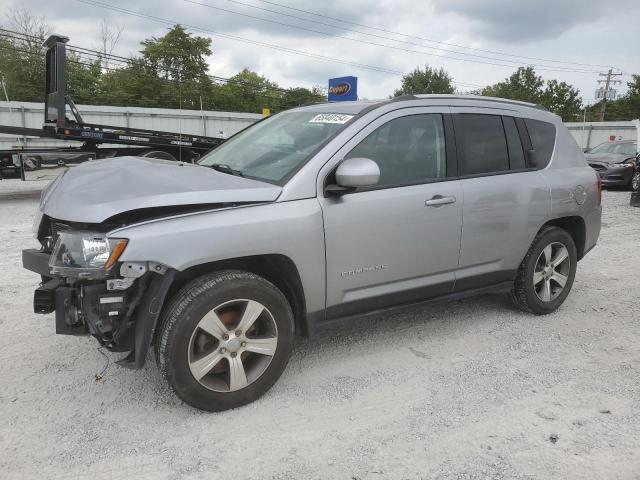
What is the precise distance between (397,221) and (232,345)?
4.29 ft

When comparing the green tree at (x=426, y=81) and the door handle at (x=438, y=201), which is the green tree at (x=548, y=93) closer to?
the green tree at (x=426, y=81)

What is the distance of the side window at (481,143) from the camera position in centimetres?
369

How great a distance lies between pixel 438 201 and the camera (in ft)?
11.2

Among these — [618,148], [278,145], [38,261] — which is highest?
[618,148]

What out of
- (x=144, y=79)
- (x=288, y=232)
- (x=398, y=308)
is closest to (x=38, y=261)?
(x=288, y=232)

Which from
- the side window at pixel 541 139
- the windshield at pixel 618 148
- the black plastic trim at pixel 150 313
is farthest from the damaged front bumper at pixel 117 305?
the windshield at pixel 618 148

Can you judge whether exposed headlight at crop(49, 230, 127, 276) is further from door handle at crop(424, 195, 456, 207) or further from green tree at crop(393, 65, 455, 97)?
green tree at crop(393, 65, 455, 97)

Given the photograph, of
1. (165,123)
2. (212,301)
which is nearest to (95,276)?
(212,301)

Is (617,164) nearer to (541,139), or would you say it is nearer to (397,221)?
(541,139)

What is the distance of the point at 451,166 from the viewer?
3588mm

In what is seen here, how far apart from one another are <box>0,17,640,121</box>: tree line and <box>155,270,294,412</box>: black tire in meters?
18.6

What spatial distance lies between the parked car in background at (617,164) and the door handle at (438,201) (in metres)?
13.0

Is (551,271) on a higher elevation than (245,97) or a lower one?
lower

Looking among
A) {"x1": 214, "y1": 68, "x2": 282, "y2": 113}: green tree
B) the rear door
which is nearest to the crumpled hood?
the rear door
